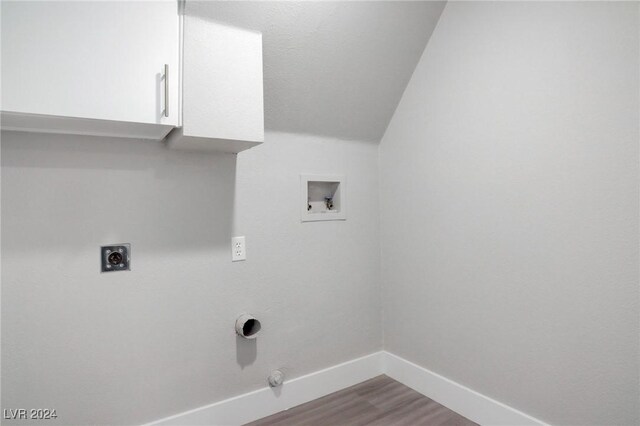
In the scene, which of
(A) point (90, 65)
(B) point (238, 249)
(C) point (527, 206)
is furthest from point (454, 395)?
(A) point (90, 65)

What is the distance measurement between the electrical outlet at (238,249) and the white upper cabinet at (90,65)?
724mm

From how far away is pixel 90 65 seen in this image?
4.07 feet

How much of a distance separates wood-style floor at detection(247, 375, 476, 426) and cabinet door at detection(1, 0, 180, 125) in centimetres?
169

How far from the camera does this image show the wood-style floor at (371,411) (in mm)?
1886

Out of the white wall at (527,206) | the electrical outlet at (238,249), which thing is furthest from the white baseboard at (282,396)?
the electrical outlet at (238,249)

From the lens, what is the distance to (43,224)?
144 centimetres

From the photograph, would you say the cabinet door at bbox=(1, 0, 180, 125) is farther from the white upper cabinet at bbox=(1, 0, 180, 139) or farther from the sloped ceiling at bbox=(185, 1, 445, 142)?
the sloped ceiling at bbox=(185, 1, 445, 142)

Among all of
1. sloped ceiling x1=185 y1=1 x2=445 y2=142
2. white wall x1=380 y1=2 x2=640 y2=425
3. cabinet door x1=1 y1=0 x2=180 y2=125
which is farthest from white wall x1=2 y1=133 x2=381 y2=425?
white wall x1=380 y1=2 x2=640 y2=425

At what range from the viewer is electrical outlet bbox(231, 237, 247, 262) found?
1.89 m

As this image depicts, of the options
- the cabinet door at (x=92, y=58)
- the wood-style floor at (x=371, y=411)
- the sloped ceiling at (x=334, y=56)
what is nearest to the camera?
the cabinet door at (x=92, y=58)

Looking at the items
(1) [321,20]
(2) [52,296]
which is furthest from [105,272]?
(1) [321,20]

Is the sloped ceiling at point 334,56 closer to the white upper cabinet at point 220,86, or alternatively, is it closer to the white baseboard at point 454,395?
the white upper cabinet at point 220,86

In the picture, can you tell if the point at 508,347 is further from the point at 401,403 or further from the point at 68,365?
the point at 68,365

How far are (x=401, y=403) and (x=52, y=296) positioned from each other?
6.22 feet
